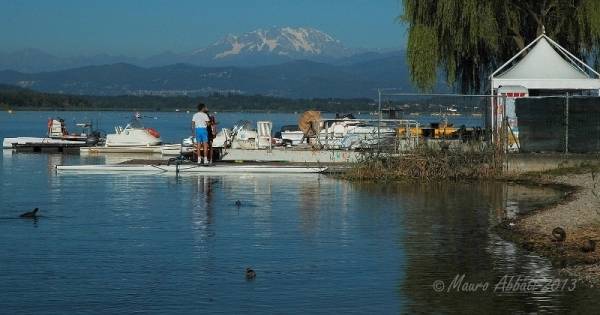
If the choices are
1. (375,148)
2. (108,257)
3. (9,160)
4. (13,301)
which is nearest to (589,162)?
(375,148)

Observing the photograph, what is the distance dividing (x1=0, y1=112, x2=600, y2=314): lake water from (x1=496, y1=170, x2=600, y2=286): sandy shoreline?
0.32 m

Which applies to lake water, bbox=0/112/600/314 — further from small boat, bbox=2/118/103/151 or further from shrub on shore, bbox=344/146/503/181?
small boat, bbox=2/118/103/151

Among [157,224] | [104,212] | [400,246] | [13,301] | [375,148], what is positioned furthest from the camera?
[375,148]

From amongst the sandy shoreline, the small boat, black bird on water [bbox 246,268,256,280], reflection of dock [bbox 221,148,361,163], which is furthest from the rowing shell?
the small boat

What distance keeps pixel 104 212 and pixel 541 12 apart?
2200cm

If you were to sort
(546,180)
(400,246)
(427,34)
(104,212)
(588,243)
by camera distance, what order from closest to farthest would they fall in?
(588,243), (400,246), (104,212), (546,180), (427,34)

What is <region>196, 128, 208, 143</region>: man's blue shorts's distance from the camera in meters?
33.5

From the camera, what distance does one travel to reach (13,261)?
16.2 m

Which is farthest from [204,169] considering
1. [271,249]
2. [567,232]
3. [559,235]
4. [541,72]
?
[559,235]

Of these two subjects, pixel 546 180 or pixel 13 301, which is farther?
pixel 546 180

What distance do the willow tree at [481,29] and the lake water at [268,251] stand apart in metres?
11.9

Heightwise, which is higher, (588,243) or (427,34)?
(427,34)

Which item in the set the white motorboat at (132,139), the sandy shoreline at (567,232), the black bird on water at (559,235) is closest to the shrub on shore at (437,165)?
the sandy shoreline at (567,232)

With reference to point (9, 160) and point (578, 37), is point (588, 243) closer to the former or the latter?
point (578, 37)
